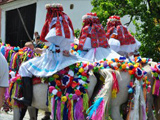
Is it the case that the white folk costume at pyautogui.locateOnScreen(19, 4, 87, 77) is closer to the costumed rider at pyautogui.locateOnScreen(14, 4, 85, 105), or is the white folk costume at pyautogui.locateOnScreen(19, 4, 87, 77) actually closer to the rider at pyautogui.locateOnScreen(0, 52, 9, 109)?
the costumed rider at pyautogui.locateOnScreen(14, 4, 85, 105)

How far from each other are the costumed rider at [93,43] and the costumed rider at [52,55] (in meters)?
0.88

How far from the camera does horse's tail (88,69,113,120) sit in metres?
4.01

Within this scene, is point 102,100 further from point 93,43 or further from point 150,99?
point 93,43

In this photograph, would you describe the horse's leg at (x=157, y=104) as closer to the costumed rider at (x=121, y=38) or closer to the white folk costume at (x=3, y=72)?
the costumed rider at (x=121, y=38)

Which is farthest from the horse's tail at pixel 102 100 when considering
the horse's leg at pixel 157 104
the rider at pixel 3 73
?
the rider at pixel 3 73

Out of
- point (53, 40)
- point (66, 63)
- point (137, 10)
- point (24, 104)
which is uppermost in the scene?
point (137, 10)

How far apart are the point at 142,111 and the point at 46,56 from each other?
1.73m

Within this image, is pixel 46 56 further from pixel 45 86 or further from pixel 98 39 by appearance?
pixel 98 39

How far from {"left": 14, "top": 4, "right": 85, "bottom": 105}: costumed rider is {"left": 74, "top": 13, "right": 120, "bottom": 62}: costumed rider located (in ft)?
2.88

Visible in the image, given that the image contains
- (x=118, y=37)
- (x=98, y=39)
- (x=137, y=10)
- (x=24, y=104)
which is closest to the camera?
(x=24, y=104)

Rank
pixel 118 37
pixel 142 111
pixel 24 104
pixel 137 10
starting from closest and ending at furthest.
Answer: pixel 142 111 < pixel 24 104 < pixel 118 37 < pixel 137 10

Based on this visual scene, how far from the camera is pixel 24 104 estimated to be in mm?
4562

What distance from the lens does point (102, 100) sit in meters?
4.08

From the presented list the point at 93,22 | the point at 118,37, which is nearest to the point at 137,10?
the point at 118,37
